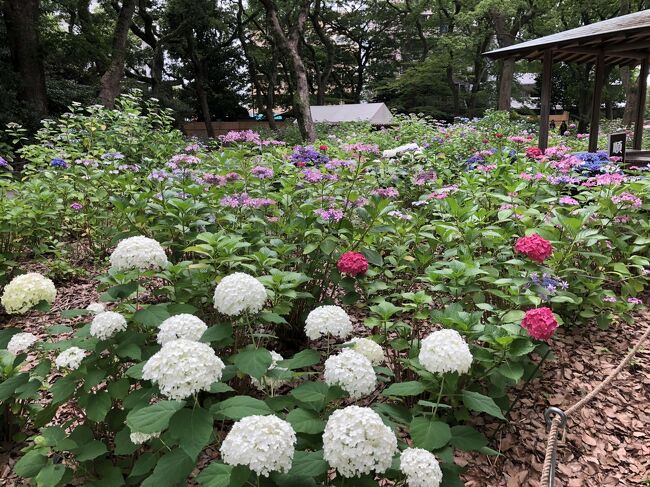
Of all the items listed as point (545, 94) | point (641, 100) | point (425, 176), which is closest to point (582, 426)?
point (425, 176)

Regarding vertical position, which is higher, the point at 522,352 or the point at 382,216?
the point at 382,216

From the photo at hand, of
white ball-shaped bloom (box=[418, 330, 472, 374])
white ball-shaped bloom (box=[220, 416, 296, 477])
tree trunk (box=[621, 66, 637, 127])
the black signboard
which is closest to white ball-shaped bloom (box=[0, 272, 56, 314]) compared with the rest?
white ball-shaped bloom (box=[220, 416, 296, 477])

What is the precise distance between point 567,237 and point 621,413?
1.13 meters

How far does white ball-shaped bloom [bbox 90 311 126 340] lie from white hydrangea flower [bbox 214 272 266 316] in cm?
38

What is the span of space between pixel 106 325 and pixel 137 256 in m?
0.28

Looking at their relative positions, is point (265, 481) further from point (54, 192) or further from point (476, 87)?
point (476, 87)

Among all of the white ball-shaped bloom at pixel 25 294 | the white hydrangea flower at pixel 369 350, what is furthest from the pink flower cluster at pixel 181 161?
the white hydrangea flower at pixel 369 350

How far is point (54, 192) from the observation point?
4.64 m

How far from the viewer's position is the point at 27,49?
12.2 metres

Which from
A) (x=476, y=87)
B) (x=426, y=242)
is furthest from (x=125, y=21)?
(x=476, y=87)

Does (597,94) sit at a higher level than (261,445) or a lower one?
higher

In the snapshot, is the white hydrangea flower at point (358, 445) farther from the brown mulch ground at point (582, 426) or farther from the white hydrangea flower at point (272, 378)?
the brown mulch ground at point (582, 426)

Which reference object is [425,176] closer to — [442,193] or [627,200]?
[442,193]

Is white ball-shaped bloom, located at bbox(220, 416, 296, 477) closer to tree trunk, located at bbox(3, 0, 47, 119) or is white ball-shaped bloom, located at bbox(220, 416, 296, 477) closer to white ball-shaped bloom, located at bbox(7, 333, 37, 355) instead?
white ball-shaped bloom, located at bbox(7, 333, 37, 355)
